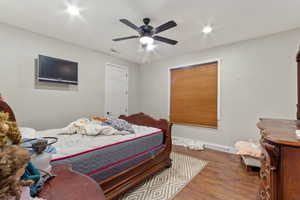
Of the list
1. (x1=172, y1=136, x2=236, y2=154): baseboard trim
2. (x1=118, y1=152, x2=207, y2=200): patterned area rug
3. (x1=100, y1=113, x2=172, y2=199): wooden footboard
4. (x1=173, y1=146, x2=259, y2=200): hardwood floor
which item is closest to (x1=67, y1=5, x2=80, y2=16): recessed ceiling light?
(x1=100, y1=113, x2=172, y2=199): wooden footboard

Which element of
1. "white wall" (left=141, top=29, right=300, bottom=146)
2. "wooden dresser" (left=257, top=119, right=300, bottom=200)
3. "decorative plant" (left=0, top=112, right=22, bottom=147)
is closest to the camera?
"decorative plant" (left=0, top=112, right=22, bottom=147)

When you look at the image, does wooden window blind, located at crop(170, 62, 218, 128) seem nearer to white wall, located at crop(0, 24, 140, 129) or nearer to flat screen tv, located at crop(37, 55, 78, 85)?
white wall, located at crop(0, 24, 140, 129)

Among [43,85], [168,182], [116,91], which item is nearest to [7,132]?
[168,182]

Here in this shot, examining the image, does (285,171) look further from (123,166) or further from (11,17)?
(11,17)

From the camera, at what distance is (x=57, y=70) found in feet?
9.50

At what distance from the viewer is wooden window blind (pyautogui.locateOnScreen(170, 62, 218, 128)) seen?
→ 134 inches

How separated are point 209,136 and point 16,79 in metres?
4.30

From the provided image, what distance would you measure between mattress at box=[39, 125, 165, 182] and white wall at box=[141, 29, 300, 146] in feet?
7.03

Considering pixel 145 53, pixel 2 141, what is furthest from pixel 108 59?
pixel 2 141

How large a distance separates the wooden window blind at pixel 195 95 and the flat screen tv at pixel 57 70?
2.67m

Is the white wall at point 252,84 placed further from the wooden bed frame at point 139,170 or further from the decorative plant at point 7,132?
the decorative plant at point 7,132

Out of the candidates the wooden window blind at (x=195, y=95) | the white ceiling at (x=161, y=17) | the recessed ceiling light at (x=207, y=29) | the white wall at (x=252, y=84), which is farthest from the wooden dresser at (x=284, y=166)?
the wooden window blind at (x=195, y=95)

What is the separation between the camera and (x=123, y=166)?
1653 mm

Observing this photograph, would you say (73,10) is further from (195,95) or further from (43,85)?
(195,95)
